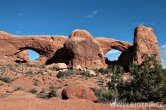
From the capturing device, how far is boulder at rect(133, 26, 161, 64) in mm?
40219

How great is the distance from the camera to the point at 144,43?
40.8 meters

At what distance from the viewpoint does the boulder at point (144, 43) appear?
132 ft

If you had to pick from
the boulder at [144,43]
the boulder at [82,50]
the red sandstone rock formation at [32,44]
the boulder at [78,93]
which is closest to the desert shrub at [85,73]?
the boulder at [82,50]

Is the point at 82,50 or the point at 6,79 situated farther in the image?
the point at 82,50

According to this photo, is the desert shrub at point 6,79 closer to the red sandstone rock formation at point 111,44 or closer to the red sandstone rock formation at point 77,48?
the red sandstone rock formation at point 77,48

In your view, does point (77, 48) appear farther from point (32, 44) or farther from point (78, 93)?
point (78, 93)

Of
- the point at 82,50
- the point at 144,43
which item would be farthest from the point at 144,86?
the point at 144,43

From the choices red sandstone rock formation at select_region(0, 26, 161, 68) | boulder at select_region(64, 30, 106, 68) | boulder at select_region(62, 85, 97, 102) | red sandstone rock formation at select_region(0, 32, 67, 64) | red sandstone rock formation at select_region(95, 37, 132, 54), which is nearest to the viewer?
boulder at select_region(62, 85, 97, 102)

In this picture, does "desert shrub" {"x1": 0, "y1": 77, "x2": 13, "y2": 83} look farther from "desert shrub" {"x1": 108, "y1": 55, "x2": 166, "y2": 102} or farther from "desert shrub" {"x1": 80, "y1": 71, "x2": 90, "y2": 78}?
"desert shrub" {"x1": 108, "y1": 55, "x2": 166, "y2": 102}

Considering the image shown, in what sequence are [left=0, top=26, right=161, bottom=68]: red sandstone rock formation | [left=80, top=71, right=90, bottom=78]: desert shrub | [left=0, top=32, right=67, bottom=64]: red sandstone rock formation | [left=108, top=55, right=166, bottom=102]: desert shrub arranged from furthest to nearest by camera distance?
[left=0, top=32, right=67, bottom=64]: red sandstone rock formation → [left=0, top=26, right=161, bottom=68]: red sandstone rock formation → [left=80, top=71, right=90, bottom=78]: desert shrub → [left=108, top=55, right=166, bottom=102]: desert shrub

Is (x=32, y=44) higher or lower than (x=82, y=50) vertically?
higher

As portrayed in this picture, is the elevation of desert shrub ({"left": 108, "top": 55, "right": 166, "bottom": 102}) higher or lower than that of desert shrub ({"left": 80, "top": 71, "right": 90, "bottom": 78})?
lower

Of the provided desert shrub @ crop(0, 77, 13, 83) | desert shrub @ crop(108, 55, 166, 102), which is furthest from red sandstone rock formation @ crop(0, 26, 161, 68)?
desert shrub @ crop(108, 55, 166, 102)

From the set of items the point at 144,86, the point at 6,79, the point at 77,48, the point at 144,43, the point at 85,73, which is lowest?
the point at 144,86
